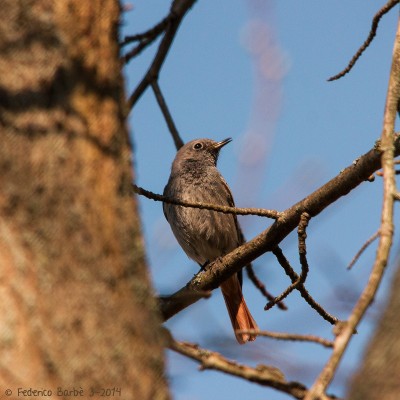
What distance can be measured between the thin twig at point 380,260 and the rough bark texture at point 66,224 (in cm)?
49

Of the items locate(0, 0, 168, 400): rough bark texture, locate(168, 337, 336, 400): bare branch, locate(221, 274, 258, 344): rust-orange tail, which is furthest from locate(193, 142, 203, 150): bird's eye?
locate(0, 0, 168, 400): rough bark texture

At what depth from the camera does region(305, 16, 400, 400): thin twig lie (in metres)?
1.95

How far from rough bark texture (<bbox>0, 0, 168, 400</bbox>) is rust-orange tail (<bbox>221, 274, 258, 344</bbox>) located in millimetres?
5655

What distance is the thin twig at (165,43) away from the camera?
5.33 m

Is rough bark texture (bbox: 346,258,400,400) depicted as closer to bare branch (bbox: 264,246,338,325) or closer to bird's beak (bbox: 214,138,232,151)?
bare branch (bbox: 264,246,338,325)

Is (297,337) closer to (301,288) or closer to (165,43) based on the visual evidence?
(301,288)

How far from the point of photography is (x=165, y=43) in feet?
17.9

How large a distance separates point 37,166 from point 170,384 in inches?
26.7

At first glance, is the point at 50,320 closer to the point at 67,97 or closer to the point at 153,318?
the point at 153,318

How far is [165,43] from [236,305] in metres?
3.24

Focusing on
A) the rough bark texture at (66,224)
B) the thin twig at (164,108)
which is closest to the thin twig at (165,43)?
the thin twig at (164,108)

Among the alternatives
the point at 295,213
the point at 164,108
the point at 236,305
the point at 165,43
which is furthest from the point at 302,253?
the point at 236,305

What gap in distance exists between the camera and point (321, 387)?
6.39 feet

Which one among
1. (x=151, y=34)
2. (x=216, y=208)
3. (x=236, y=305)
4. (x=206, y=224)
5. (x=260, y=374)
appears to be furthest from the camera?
(x=236, y=305)
